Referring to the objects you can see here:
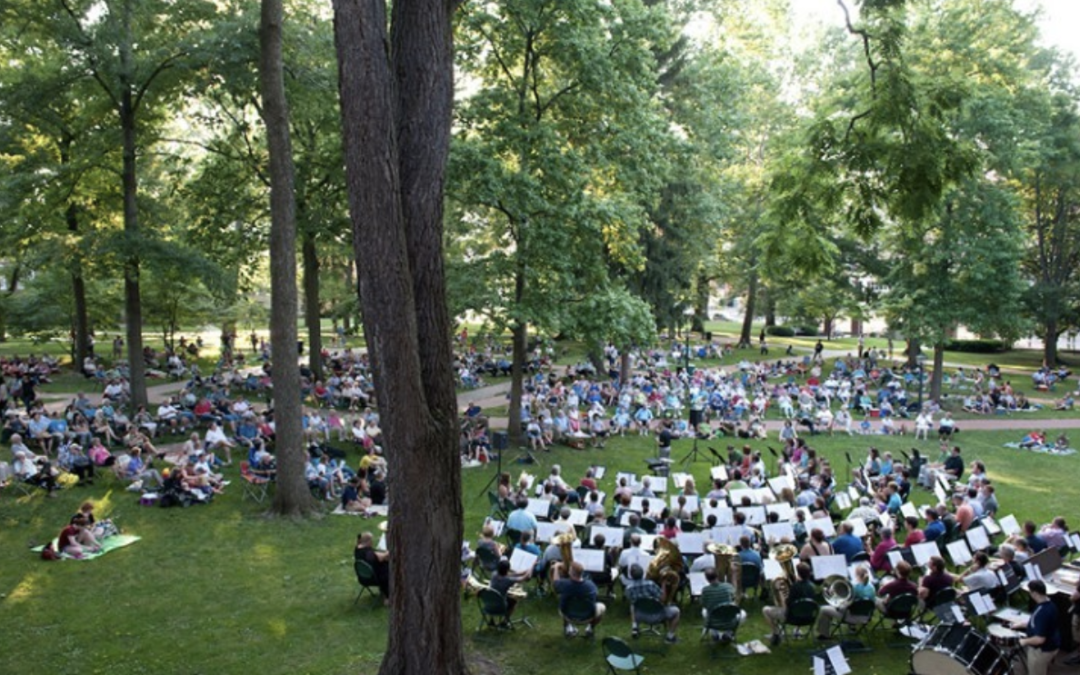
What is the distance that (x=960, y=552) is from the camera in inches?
494

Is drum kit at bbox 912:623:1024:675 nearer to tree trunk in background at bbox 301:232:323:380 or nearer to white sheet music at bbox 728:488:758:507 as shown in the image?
white sheet music at bbox 728:488:758:507

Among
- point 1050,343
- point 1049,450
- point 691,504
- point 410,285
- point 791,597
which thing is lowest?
point 1049,450

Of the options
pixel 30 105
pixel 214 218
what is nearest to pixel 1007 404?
pixel 214 218

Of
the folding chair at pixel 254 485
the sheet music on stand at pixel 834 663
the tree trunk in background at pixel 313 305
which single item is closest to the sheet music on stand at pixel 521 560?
the sheet music on stand at pixel 834 663

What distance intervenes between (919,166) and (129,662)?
36.5 ft

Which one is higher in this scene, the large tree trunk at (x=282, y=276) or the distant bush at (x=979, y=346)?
the large tree trunk at (x=282, y=276)

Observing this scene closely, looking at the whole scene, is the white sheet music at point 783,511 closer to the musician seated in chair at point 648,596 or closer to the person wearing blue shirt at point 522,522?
the musician seated in chair at point 648,596

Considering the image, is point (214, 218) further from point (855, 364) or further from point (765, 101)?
point (765, 101)

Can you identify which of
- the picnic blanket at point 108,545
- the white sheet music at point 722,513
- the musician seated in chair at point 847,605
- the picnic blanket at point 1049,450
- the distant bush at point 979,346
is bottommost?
the picnic blanket at point 1049,450

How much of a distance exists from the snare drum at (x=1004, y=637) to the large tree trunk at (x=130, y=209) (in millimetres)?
20281

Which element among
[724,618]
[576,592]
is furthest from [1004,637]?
[576,592]

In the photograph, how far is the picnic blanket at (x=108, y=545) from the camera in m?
13.2

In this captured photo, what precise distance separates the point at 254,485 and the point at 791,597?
12120 millimetres

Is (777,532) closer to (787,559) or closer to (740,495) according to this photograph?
(787,559)
